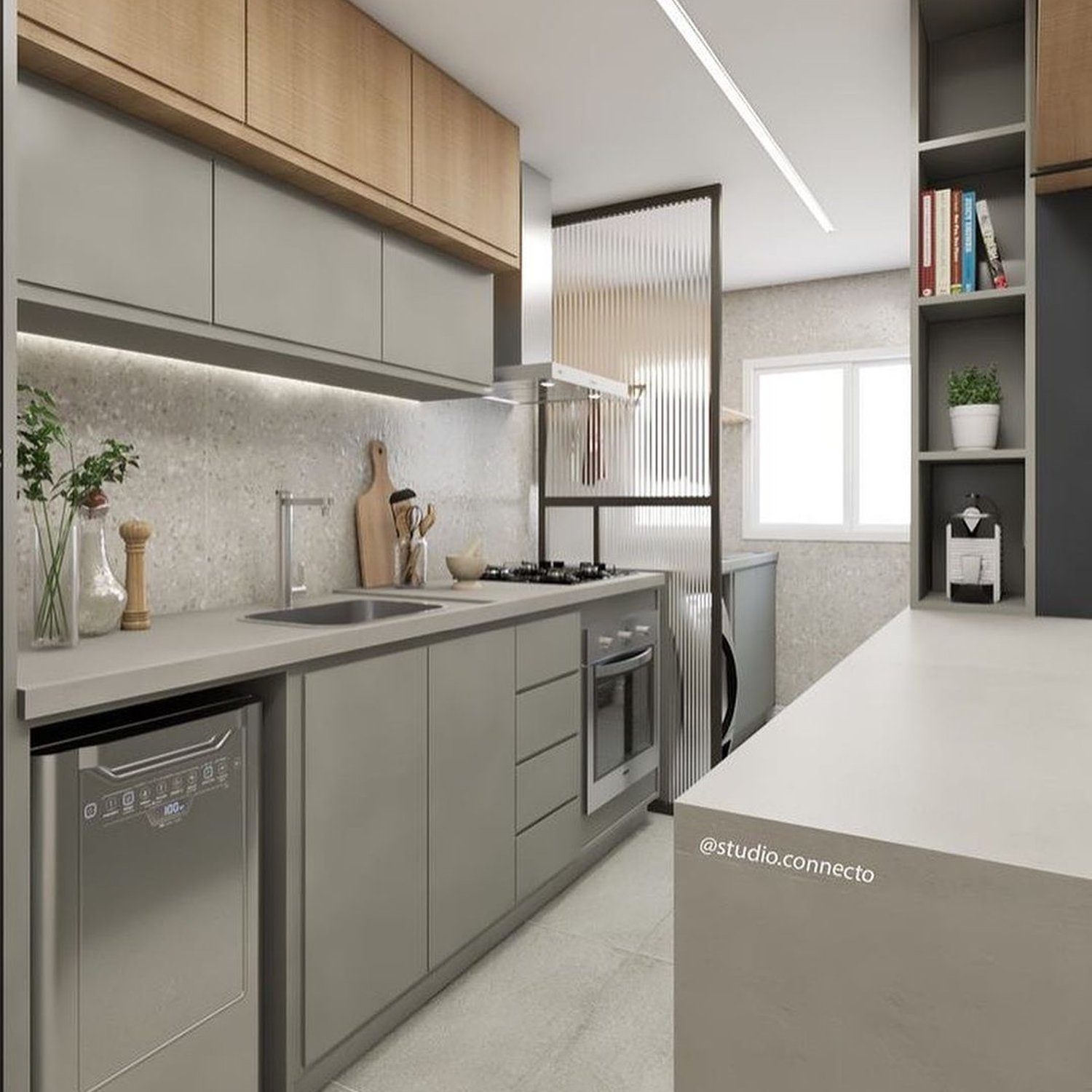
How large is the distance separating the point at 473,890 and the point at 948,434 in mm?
1811

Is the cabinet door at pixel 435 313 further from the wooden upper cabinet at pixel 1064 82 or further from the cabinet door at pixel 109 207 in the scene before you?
the wooden upper cabinet at pixel 1064 82

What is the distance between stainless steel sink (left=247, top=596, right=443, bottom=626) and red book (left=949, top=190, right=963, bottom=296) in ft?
5.24

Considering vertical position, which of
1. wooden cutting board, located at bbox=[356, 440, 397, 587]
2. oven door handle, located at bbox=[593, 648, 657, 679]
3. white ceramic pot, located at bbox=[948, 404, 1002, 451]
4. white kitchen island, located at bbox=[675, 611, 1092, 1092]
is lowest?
oven door handle, located at bbox=[593, 648, 657, 679]

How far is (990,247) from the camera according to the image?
7.14 ft

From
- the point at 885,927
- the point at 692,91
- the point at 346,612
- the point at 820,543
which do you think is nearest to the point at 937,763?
the point at 885,927

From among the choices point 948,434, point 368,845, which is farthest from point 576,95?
point 368,845

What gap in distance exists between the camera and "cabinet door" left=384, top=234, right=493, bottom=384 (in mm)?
2439

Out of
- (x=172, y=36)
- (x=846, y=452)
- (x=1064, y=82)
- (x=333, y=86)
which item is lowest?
(x=846, y=452)

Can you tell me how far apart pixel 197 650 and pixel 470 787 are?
906 mm

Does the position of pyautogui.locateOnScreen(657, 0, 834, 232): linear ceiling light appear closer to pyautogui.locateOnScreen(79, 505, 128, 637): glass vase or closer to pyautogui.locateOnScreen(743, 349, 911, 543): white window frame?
pyautogui.locateOnScreen(743, 349, 911, 543): white window frame

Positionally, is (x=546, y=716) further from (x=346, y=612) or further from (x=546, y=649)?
(x=346, y=612)

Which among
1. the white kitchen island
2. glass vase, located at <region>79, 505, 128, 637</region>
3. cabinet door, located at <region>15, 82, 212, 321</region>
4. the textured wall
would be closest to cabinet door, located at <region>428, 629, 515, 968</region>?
glass vase, located at <region>79, 505, 128, 637</region>

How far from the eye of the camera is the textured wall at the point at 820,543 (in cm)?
477

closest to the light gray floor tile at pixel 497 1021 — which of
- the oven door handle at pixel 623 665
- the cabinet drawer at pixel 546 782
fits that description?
the cabinet drawer at pixel 546 782
